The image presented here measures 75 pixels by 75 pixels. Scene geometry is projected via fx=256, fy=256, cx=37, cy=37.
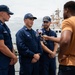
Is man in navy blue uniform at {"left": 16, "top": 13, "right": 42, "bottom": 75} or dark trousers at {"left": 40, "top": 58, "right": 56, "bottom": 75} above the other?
man in navy blue uniform at {"left": 16, "top": 13, "right": 42, "bottom": 75}

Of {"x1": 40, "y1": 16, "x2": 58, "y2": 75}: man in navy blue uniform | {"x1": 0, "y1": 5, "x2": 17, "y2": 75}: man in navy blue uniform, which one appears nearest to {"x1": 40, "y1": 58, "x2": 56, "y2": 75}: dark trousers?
{"x1": 40, "y1": 16, "x2": 58, "y2": 75}: man in navy blue uniform

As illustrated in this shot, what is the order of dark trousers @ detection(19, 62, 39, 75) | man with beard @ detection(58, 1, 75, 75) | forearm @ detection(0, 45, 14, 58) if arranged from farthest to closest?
1. dark trousers @ detection(19, 62, 39, 75)
2. forearm @ detection(0, 45, 14, 58)
3. man with beard @ detection(58, 1, 75, 75)

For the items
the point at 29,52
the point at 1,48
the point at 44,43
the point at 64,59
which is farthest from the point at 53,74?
the point at 64,59

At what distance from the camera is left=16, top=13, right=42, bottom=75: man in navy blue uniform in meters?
4.55

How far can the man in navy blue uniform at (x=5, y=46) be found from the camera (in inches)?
152

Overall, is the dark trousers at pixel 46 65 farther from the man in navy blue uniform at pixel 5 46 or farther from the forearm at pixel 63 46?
the forearm at pixel 63 46

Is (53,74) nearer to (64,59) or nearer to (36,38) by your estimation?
(36,38)

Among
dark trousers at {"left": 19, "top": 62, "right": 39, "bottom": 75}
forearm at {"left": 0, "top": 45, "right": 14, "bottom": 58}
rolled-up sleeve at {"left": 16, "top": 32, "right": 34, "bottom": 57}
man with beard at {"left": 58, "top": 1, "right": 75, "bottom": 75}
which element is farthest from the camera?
dark trousers at {"left": 19, "top": 62, "right": 39, "bottom": 75}

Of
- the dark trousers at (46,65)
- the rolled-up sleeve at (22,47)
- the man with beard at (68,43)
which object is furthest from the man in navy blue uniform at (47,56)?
the man with beard at (68,43)

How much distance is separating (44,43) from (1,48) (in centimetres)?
150

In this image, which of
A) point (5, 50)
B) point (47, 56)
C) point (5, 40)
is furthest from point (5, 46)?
point (47, 56)

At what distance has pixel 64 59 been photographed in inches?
120

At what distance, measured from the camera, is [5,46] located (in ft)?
12.6

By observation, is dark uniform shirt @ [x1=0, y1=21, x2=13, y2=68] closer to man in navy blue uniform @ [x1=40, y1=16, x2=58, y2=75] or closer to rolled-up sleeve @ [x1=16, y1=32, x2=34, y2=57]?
rolled-up sleeve @ [x1=16, y1=32, x2=34, y2=57]
